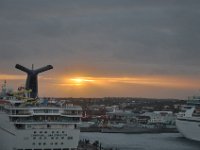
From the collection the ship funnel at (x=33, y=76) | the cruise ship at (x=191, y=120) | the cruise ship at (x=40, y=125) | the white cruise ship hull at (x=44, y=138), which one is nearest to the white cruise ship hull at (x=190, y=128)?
the cruise ship at (x=191, y=120)

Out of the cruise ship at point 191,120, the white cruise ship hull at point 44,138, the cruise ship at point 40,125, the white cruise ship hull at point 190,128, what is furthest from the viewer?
the cruise ship at point 191,120

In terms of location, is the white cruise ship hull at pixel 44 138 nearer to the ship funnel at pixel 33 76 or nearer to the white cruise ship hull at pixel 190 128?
the ship funnel at pixel 33 76

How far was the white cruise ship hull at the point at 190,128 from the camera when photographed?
6875 centimetres

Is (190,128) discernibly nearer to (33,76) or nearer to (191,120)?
(191,120)

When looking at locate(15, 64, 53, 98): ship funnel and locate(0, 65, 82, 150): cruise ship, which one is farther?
locate(15, 64, 53, 98): ship funnel

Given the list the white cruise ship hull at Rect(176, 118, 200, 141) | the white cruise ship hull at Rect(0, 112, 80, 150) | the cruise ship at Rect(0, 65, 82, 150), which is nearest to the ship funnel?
the cruise ship at Rect(0, 65, 82, 150)

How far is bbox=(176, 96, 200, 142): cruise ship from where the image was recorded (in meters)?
69.2

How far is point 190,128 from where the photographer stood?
70500 millimetres

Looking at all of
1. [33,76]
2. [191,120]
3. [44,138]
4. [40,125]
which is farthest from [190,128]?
[44,138]

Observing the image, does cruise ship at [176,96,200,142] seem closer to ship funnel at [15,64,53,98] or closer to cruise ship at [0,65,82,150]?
ship funnel at [15,64,53,98]

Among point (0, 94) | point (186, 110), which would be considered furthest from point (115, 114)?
point (0, 94)

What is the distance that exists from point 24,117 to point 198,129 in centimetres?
3813

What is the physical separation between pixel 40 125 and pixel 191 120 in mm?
40238

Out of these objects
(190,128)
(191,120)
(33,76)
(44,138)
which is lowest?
(190,128)
